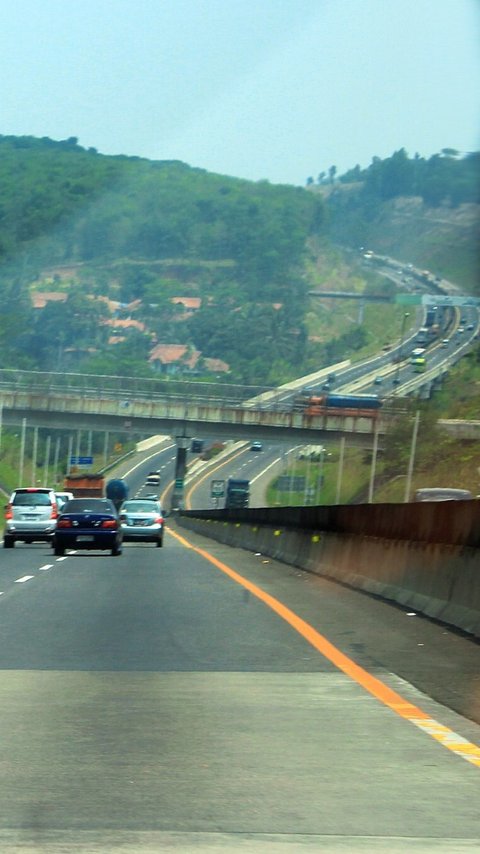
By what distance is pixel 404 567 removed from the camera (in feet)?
60.6

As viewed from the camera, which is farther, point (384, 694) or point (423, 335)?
point (423, 335)

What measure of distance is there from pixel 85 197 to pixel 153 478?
136 ft

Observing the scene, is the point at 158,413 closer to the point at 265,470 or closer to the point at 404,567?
the point at 265,470

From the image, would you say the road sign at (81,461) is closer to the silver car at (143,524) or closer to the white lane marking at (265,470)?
the white lane marking at (265,470)

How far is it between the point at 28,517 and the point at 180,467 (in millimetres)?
69018

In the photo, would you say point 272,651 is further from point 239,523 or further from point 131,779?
point 239,523

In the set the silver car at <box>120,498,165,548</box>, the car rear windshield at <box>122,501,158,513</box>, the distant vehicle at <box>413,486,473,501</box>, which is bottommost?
the silver car at <box>120,498,165,548</box>

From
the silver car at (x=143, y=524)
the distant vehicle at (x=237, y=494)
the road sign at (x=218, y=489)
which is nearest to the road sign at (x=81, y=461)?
the road sign at (x=218, y=489)

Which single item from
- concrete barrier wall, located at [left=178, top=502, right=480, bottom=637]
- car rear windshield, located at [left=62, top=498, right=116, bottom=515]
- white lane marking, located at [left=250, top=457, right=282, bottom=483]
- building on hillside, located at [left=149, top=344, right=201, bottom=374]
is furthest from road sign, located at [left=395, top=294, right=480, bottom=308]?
building on hillside, located at [left=149, top=344, right=201, bottom=374]

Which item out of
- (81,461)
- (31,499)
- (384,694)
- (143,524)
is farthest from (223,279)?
(384,694)

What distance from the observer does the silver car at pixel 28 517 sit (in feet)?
138

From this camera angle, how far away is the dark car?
3681 centimetres

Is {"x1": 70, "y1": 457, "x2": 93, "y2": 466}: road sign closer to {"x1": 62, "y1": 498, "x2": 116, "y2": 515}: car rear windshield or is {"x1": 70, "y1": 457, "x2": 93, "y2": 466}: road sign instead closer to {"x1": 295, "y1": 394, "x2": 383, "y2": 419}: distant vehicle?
{"x1": 295, "y1": 394, "x2": 383, "y2": 419}: distant vehicle

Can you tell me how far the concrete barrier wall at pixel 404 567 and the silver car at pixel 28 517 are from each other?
446 inches
